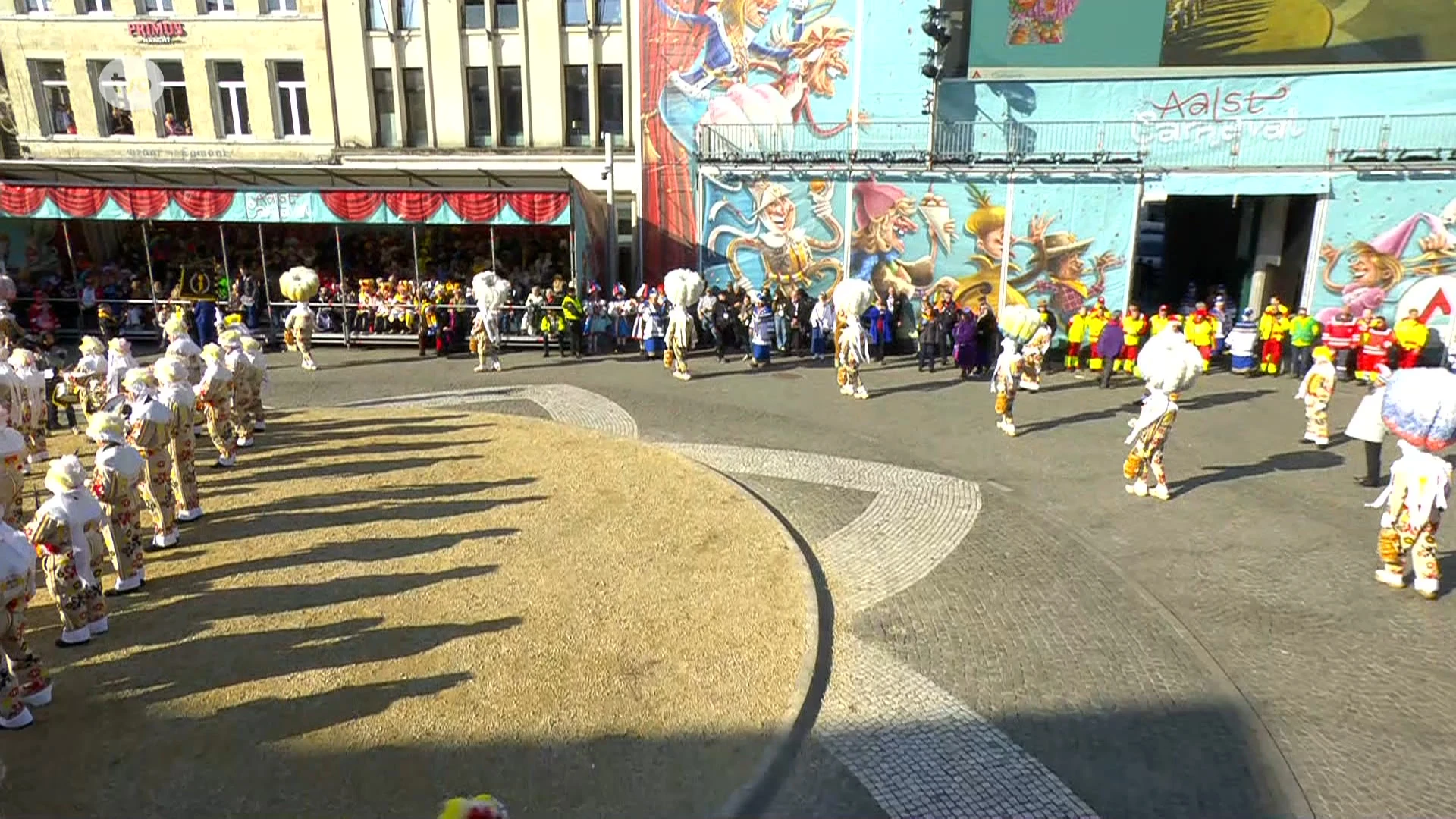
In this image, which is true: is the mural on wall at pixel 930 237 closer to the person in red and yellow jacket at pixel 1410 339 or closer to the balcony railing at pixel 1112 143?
the balcony railing at pixel 1112 143

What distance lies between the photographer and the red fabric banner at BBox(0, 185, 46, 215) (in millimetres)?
20625

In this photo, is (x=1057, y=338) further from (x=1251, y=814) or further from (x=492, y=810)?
(x=492, y=810)

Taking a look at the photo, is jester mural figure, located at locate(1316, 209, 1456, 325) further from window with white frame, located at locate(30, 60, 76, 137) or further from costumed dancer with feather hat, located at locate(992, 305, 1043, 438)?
window with white frame, located at locate(30, 60, 76, 137)

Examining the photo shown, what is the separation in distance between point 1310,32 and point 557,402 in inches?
762

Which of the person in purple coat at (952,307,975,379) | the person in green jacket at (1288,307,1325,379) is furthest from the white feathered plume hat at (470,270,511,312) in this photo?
the person in green jacket at (1288,307,1325,379)

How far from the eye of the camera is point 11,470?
7914 millimetres

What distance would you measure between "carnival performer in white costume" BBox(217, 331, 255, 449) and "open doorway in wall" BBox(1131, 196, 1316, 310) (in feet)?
58.2

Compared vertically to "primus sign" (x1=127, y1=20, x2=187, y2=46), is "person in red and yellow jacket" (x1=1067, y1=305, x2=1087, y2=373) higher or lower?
A: lower

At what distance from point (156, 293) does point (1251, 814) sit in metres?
24.7

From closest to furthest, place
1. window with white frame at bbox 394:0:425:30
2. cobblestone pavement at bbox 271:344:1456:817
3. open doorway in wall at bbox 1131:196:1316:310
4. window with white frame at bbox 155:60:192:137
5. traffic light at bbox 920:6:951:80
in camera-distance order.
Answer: cobblestone pavement at bbox 271:344:1456:817 → traffic light at bbox 920:6:951:80 → open doorway in wall at bbox 1131:196:1316:310 → window with white frame at bbox 394:0:425:30 → window with white frame at bbox 155:60:192:137

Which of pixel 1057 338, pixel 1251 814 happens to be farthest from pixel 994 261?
pixel 1251 814

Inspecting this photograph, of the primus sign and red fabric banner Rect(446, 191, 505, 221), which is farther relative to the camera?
the primus sign

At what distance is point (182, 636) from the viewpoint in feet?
23.1

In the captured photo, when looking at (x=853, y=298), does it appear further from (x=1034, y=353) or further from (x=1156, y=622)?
(x=1156, y=622)
